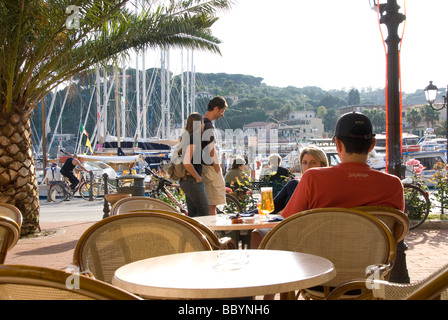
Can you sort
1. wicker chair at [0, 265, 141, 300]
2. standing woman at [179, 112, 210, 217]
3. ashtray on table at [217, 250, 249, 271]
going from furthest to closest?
1. standing woman at [179, 112, 210, 217]
2. ashtray on table at [217, 250, 249, 271]
3. wicker chair at [0, 265, 141, 300]

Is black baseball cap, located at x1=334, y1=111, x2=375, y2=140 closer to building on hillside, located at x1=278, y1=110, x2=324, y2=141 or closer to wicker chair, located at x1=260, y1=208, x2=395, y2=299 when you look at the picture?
wicker chair, located at x1=260, y1=208, x2=395, y2=299

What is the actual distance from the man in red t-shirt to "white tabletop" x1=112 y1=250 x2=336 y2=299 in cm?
69

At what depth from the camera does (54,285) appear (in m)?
1.10

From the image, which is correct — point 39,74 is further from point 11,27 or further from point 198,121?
point 198,121

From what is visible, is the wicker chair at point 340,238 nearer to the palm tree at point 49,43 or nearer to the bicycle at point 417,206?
the palm tree at point 49,43

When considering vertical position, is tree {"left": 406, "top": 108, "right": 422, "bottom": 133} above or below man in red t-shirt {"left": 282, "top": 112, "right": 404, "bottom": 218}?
above

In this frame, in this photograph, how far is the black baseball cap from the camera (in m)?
2.91

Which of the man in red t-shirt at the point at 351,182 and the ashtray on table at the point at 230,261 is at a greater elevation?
the man in red t-shirt at the point at 351,182

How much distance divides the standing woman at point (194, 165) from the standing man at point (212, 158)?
0.27ft

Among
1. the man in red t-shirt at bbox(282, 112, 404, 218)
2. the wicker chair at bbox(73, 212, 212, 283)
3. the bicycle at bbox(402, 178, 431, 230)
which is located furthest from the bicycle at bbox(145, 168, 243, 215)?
the wicker chair at bbox(73, 212, 212, 283)

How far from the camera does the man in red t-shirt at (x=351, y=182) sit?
2807mm

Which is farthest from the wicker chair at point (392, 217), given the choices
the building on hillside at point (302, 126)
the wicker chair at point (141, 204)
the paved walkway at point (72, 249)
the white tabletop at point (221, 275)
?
the building on hillside at point (302, 126)

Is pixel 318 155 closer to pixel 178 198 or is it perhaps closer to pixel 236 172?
pixel 236 172

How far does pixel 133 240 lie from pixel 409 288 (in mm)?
1291
